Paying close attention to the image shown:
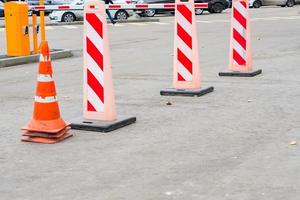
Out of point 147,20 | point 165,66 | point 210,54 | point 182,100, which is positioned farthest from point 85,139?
point 147,20

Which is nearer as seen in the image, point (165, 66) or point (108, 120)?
point (108, 120)

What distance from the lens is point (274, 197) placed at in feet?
15.5

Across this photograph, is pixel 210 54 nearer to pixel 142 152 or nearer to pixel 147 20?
pixel 142 152

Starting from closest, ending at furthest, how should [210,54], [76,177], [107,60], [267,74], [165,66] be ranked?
[76,177] → [107,60] → [267,74] → [165,66] → [210,54]

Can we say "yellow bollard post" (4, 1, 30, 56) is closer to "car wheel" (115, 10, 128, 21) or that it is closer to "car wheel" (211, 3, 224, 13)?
"car wheel" (115, 10, 128, 21)

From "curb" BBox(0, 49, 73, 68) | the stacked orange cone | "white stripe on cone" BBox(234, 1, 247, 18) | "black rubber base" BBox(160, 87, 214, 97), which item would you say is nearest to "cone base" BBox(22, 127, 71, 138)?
the stacked orange cone

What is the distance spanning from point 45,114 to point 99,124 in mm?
749

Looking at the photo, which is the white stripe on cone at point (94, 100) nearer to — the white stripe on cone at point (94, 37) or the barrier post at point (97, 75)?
the barrier post at point (97, 75)

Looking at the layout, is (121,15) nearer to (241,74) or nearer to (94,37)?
(241,74)

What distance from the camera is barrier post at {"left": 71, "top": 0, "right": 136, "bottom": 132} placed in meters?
7.01

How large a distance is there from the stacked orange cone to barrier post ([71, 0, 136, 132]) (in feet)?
1.81

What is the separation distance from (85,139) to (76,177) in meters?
1.36

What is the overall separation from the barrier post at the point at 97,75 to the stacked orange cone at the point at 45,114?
55 cm

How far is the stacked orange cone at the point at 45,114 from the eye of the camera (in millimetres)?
6500
